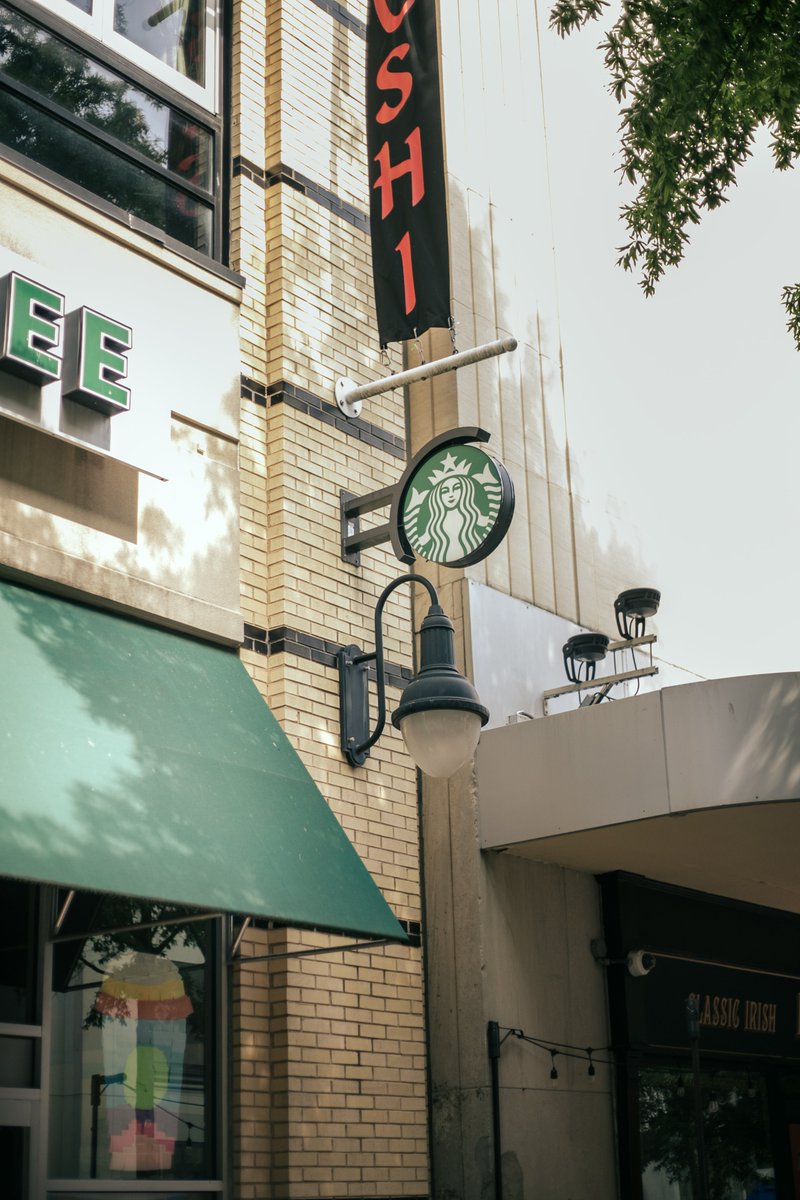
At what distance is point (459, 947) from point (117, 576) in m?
3.43

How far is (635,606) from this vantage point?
36.3ft

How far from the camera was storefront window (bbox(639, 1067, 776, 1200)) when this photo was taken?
10.4 metres

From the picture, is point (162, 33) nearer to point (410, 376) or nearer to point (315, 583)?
point (410, 376)

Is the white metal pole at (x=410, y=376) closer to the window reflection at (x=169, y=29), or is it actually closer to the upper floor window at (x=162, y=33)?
the upper floor window at (x=162, y=33)

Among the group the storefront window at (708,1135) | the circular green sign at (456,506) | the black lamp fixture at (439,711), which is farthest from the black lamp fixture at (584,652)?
the black lamp fixture at (439,711)

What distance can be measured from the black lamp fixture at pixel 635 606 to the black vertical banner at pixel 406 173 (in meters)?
2.76

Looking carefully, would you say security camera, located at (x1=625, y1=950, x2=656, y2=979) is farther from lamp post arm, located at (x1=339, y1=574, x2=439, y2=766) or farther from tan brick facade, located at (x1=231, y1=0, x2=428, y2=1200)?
lamp post arm, located at (x1=339, y1=574, x2=439, y2=766)

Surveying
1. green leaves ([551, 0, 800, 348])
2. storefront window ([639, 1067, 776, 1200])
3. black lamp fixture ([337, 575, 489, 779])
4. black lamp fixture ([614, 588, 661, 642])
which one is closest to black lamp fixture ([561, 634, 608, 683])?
black lamp fixture ([614, 588, 661, 642])

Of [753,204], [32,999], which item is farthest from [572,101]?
[32,999]

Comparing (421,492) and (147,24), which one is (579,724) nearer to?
(421,492)

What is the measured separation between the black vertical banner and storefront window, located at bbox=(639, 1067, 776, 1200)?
5666 millimetres

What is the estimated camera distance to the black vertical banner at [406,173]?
31.7 feet

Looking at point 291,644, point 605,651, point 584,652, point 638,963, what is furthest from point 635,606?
point 291,644

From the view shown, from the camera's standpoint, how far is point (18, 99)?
8.39 meters
